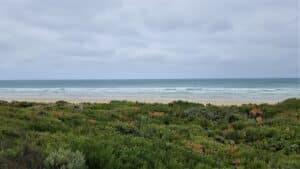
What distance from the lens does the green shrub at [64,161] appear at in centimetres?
601

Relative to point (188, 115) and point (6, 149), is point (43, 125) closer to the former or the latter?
point (6, 149)

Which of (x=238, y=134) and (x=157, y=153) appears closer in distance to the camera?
(x=157, y=153)

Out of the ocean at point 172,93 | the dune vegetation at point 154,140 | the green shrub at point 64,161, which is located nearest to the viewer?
the green shrub at point 64,161

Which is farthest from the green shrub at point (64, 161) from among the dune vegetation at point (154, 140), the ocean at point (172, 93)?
the ocean at point (172, 93)

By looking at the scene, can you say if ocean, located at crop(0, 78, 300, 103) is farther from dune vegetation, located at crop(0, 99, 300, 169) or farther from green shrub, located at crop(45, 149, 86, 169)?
green shrub, located at crop(45, 149, 86, 169)

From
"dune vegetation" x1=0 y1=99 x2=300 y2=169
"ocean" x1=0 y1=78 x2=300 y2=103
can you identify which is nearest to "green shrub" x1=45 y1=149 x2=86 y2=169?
"dune vegetation" x1=0 y1=99 x2=300 y2=169

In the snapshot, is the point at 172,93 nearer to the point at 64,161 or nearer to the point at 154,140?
the point at 154,140

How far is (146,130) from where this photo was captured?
12867mm

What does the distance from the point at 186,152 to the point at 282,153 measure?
322 cm

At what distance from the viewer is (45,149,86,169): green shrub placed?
6007 millimetres

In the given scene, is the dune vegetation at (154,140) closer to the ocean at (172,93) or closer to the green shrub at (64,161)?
the green shrub at (64,161)

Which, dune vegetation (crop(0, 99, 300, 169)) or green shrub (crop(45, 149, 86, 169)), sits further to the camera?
dune vegetation (crop(0, 99, 300, 169))

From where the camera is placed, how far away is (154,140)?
404 inches

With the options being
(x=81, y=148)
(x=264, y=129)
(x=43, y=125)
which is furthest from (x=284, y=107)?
(x=81, y=148)
